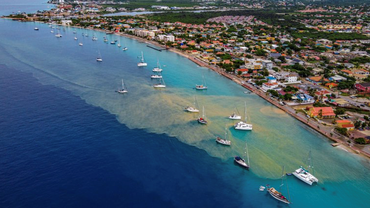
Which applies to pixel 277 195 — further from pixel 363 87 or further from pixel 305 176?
pixel 363 87

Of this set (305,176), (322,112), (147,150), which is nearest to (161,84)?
(147,150)

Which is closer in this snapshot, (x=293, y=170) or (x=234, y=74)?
Answer: (x=293, y=170)

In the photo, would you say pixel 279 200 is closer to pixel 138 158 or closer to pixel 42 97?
pixel 138 158

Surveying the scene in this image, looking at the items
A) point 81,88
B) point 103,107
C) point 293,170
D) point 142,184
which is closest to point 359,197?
point 293,170

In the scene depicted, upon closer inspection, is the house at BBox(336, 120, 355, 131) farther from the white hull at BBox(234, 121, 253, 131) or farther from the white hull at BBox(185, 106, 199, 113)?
the white hull at BBox(185, 106, 199, 113)

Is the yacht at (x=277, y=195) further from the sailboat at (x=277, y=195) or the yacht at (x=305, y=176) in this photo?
the yacht at (x=305, y=176)

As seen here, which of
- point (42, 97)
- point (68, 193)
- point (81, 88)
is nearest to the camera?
point (68, 193)

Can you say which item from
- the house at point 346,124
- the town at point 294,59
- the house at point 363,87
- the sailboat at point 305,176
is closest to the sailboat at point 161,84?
the town at point 294,59
